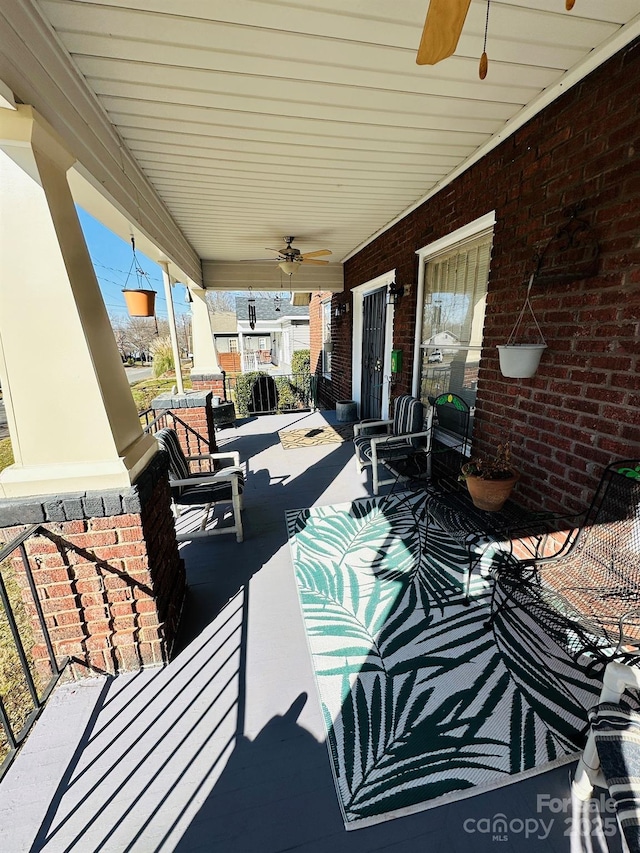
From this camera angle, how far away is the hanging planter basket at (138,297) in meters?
2.98

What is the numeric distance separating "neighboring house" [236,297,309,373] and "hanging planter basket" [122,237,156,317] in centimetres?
1009

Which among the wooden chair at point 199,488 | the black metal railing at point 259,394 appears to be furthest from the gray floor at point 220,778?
the black metal railing at point 259,394

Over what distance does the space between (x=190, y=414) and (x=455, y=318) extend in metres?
2.91

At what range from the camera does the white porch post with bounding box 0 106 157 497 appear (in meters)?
1.27

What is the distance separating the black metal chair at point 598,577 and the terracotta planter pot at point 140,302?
11.0 ft

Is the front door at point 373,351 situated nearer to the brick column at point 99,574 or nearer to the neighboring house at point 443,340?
the neighboring house at point 443,340

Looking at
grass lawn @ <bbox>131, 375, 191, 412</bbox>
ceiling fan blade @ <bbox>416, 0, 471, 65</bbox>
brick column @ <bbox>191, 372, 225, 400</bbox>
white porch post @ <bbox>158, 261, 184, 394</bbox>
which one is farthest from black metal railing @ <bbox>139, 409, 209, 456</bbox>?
grass lawn @ <bbox>131, 375, 191, 412</bbox>

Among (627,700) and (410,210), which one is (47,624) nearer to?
(627,700)

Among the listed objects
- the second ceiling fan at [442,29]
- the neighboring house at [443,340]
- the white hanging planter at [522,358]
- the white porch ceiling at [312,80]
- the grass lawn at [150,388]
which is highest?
the white porch ceiling at [312,80]

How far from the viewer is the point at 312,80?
5.84 feet

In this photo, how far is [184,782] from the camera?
1280 millimetres

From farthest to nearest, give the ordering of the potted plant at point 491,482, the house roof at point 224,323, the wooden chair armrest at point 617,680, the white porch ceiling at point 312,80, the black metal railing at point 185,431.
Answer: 1. the house roof at point 224,323
2. the black metal railing at point 185,431
3. the potted plant at point 491,482
4. the white porch ceiling at point 312,80
5. the wooden chair armrest at point 617,680

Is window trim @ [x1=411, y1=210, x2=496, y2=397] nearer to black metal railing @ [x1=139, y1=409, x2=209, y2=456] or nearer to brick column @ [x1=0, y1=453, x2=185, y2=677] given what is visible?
black metal railing @ [x1=139, y1=409, x2=209, y2=456]

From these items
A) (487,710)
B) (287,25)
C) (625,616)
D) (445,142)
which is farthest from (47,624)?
(445,142)
